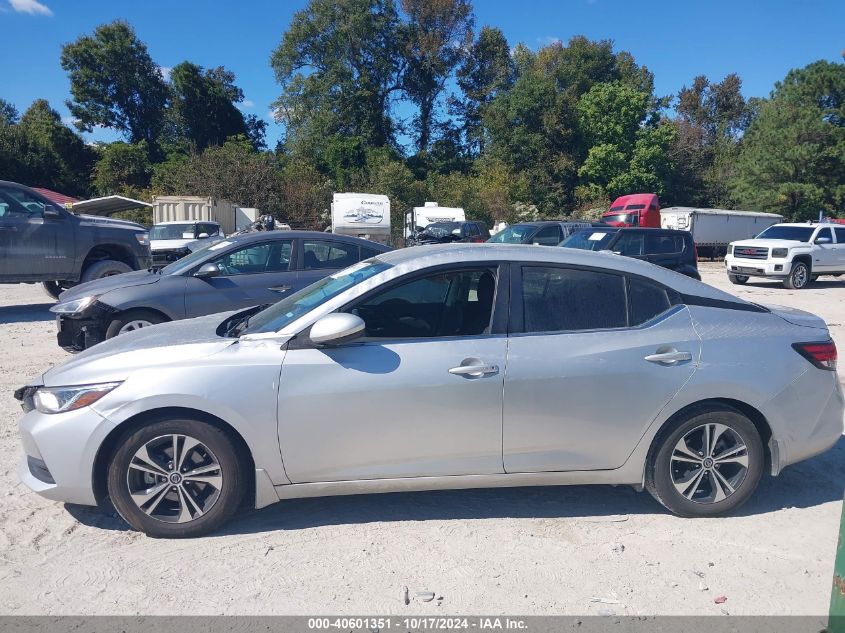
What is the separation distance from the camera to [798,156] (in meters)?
38.7

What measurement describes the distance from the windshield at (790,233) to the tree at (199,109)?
4345 centimetres

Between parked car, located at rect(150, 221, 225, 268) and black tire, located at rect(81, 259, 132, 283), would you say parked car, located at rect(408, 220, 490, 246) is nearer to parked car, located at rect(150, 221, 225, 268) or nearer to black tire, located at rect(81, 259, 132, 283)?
parked car, located at rect(150, 221, 225, 268)

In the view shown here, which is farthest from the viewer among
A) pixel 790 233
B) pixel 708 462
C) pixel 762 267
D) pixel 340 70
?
pixel 340 70

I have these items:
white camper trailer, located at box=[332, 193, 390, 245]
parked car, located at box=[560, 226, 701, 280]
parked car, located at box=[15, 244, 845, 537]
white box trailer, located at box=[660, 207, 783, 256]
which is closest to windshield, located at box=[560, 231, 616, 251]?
parked car, located at box=[560, 226, 701, 280]

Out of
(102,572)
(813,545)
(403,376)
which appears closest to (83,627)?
(102,572)

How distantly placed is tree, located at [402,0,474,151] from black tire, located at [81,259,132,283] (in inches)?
1737

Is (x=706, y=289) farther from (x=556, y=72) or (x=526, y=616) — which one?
(x=556, y=72)

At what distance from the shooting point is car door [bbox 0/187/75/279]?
35.7 ft

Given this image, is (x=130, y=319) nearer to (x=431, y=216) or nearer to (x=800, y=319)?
(x=800, y=319)

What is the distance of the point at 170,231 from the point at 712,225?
85.9 feet

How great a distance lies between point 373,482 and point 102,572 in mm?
1447

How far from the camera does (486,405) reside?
379 centimetres

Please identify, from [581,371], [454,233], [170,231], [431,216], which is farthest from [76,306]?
[431,216]

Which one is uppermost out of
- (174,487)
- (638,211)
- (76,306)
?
(638,211)
